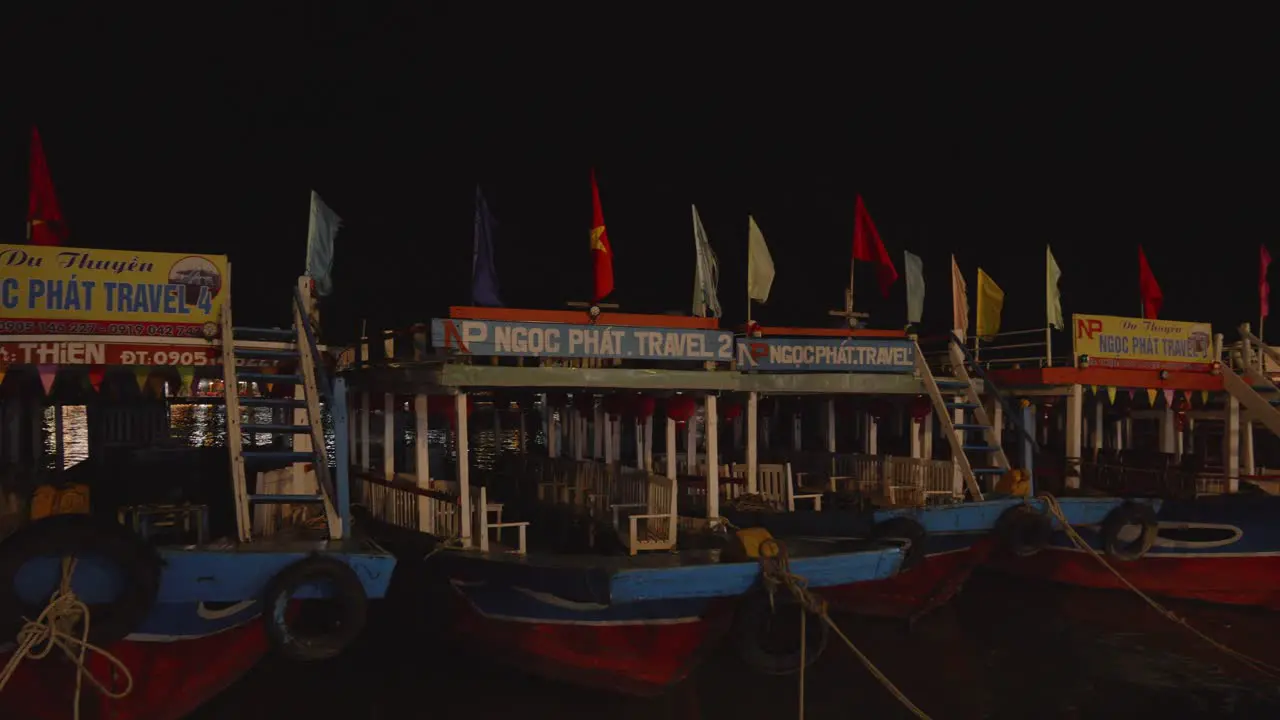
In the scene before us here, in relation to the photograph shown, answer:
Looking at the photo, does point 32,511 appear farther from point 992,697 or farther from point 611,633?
point 992,697

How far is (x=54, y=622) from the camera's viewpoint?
28.5 feet

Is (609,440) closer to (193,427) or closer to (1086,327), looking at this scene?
(1086,327)

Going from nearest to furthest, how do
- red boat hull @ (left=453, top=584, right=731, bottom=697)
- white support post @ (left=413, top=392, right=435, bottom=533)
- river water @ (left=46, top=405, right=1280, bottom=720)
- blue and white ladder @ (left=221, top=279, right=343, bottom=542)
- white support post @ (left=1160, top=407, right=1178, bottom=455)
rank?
blue and white ladder @ (left=221, top=279, right=343, bottom=542) → red boat hull @ (left=453, top=584, right=731, bottom=697) → river water @ (left=46, top=405, right=1280, bottom=720) → white support post @ (left=413, top=392, right=435, bottom=533) → white support post @ (left=1160, top=407, right=1178, bottom=455)

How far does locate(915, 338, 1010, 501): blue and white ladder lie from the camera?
15062 millimetres

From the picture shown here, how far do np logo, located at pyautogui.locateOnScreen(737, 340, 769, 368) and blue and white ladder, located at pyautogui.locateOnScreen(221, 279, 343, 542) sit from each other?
608 centimetres

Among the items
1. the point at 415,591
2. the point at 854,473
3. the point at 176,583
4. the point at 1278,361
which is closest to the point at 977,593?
the point at 854,473

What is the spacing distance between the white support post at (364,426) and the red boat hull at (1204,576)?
42.5ft

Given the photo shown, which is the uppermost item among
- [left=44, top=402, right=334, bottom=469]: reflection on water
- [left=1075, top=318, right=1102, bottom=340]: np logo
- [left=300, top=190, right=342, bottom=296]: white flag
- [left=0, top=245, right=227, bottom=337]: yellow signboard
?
[left=300, top=190, right=342, bottom=296]: white flag

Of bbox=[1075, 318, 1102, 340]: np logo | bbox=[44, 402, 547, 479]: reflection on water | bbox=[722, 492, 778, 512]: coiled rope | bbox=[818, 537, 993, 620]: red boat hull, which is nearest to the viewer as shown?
bbox=[722, 492, 778, 512]: coiled rope

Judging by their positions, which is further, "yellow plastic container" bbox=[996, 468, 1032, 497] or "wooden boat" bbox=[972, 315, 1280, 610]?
"wooden boat" bbox=[972, 315, 1280, 610]

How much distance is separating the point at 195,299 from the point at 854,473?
11971 mm

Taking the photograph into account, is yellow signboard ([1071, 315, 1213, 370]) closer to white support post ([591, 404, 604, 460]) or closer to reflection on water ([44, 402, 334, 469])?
white support post ([591, 404, 604, 460])

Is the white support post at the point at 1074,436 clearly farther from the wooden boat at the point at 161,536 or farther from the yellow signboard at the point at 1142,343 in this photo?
the wooden boat at the point at 161,536

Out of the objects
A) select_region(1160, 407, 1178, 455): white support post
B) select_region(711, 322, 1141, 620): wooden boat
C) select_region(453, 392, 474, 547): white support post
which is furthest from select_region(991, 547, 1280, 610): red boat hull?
select_region(453, 392, 474, 547): white support post
